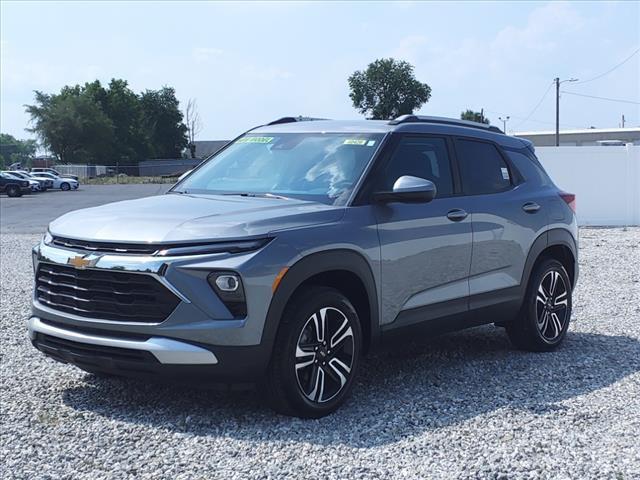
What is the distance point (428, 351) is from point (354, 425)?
232 centimetres

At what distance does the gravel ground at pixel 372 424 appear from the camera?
4.66 metres

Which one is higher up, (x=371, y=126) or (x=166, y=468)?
(x=371, y=126)

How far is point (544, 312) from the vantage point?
7.61m

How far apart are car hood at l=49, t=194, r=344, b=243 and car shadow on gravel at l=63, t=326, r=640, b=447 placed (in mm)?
1142

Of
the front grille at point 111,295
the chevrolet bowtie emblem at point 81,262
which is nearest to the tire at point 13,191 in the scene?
the front grille at point 111,295

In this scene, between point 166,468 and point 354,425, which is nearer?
point 166,468

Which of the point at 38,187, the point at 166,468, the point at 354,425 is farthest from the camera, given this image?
the point at 38,187

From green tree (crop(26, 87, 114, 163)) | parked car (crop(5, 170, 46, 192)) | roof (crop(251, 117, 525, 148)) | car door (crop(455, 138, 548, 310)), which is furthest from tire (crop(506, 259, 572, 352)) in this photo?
green tree (crop(26, 87, 114, 163))

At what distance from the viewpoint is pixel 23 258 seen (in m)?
15.6

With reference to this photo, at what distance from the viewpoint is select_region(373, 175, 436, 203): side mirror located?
5812mm

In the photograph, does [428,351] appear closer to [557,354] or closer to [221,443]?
[557,354]

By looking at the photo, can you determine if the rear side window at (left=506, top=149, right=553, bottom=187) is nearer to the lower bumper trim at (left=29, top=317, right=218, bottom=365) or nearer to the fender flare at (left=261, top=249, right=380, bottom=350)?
the fender flare at (left=261, top=249, right=380, bottom=350)

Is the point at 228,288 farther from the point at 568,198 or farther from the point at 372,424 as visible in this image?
the point at 568,198

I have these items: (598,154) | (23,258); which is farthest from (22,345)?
(598,154)
